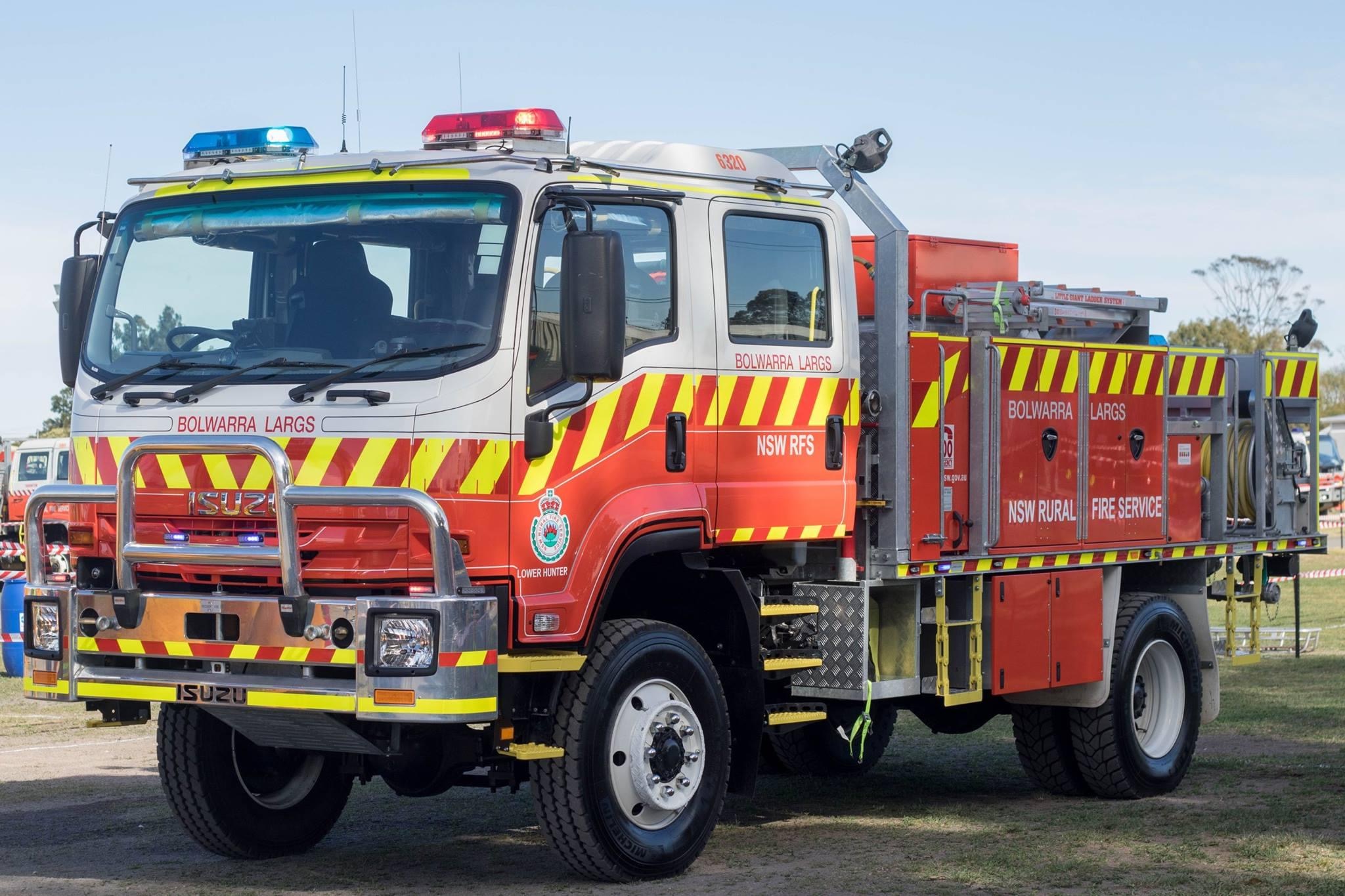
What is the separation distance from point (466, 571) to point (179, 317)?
1.77 metres

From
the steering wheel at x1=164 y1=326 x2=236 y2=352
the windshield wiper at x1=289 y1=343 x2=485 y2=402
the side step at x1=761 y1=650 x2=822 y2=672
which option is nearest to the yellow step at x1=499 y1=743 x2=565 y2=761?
the side step at x1=761 y1=650 x2=822 y2=672

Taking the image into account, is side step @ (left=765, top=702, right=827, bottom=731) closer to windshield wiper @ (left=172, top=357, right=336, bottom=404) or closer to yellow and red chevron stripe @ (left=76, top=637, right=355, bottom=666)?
yellow and red chevron stripe @ (left=76, top=637, right=355, bottom=666)

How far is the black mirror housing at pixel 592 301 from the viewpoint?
676 cm

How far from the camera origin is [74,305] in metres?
7.89

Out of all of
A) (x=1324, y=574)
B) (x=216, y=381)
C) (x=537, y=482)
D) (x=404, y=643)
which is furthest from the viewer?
(x=1324, y=574)

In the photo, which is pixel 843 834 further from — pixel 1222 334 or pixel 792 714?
pixel 1222 334

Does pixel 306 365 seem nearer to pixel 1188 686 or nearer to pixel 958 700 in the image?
pixel 958 700

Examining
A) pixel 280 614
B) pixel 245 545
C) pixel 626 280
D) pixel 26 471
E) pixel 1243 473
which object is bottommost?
pixel 280 614

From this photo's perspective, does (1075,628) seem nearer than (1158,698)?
Yes

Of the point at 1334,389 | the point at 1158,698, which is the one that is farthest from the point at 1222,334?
the point at 1158,698

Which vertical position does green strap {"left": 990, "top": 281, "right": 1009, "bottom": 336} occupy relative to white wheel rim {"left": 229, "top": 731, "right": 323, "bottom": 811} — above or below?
above

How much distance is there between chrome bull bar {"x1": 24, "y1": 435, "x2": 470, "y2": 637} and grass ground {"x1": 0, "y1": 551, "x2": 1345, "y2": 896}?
139 centimetres

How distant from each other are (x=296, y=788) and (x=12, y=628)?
5.62m

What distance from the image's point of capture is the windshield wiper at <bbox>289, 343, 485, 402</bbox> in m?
6.94
